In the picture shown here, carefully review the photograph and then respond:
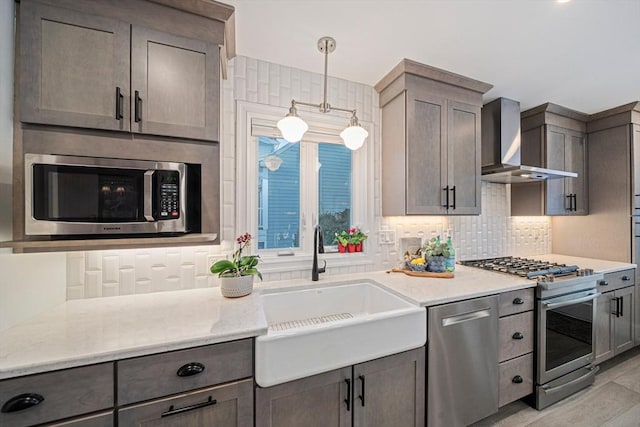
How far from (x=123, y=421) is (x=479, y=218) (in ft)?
9.96

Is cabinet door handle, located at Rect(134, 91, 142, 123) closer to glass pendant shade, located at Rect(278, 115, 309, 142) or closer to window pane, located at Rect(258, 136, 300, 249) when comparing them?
glass pendant shade, located at Rect(278, 115, 309, 142)

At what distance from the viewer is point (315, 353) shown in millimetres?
1206

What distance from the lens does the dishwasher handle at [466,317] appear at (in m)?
1.55

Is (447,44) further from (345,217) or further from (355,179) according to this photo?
(345,217)

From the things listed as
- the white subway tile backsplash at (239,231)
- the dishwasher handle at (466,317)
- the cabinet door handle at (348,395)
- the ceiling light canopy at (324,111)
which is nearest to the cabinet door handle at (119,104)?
the white subway tile backsplash at (239,231)

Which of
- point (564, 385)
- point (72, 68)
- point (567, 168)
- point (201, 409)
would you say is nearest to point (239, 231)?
point (201, 409)

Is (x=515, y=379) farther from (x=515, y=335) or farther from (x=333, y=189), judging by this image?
(x=333, y=189)

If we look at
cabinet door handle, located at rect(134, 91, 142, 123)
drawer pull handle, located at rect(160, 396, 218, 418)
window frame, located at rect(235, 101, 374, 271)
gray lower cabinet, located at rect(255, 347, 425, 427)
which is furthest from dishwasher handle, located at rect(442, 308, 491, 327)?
cabinet door handle, located at rect(134, 91, 142, 123)

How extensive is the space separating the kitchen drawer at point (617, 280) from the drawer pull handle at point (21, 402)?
367 cm

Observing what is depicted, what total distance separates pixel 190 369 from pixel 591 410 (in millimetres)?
2790

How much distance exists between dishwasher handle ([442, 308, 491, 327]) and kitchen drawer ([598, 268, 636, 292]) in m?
1.54

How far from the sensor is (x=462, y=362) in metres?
1.59

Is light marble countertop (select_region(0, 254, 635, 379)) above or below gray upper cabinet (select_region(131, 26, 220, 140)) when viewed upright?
below

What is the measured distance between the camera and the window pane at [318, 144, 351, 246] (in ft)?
7.12
